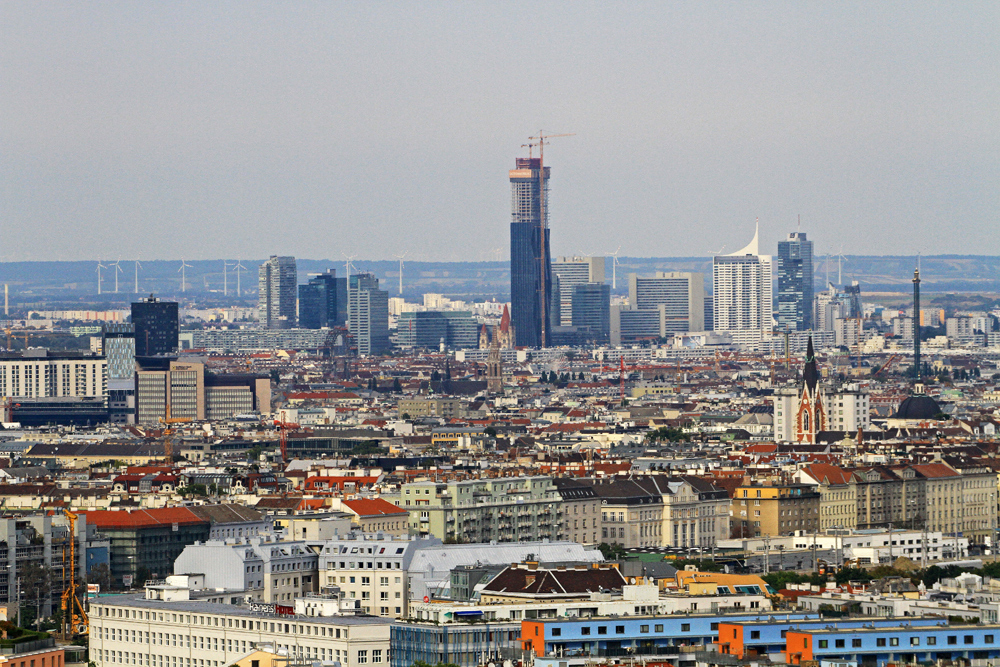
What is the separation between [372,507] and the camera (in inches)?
3061

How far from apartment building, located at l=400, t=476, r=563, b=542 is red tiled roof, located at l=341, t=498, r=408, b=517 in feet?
1.92

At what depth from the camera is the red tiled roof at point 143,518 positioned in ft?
240

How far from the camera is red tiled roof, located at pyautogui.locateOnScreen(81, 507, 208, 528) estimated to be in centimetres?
7316

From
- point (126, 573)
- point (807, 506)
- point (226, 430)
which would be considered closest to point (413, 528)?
point (126, 573)

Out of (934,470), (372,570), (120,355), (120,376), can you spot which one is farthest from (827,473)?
(120,355)

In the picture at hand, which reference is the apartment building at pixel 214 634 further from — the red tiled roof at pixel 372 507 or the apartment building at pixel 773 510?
the apartment building at pixel 773 510

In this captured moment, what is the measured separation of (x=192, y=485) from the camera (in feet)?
314

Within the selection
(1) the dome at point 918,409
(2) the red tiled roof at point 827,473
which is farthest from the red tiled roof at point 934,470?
(1) the dome at point 918,409

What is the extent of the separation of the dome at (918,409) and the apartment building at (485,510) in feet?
225

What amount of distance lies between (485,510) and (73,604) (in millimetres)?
17217

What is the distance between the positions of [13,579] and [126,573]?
177 inches

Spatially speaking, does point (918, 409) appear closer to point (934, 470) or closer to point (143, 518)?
point (934, 470)

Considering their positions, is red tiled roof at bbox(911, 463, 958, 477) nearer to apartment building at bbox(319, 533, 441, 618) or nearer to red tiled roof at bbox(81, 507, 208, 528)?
red tiled roof at bbox(81, 507, 208, 528)

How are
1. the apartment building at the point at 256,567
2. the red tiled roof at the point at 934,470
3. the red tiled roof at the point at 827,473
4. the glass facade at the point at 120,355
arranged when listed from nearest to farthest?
the apartment building at the point at 256,567 → the red tiled roof at the point at 827,473 → the red tiled roof at the point at 934,470 → the glass facade at the point at 120,355
